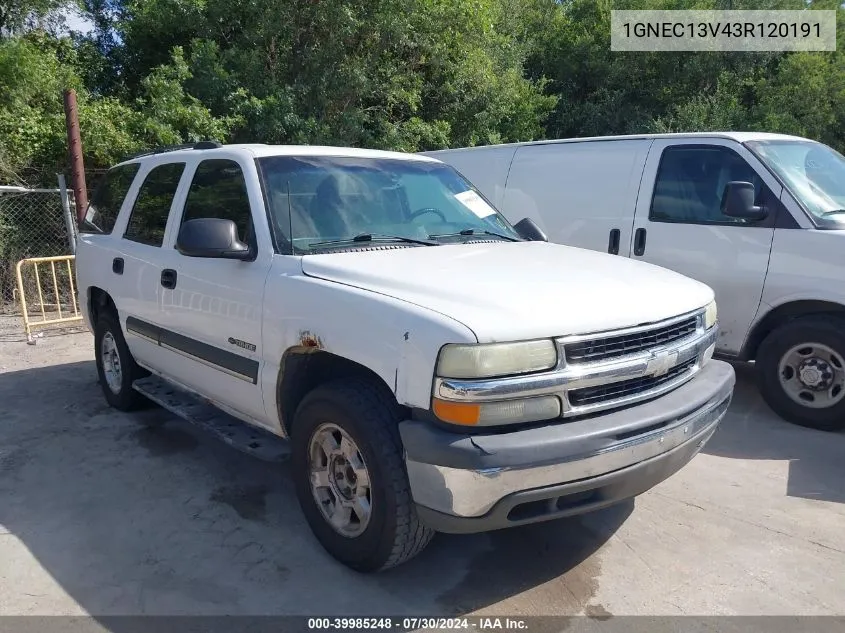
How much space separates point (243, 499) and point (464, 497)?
187 centimetres

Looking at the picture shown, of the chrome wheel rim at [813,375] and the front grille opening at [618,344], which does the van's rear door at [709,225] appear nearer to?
the chrome wheel rim at [813,375]

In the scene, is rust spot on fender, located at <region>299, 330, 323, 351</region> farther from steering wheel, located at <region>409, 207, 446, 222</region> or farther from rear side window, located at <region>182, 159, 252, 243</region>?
steering wheel, located at <region>409, 207, 446, 222</region>

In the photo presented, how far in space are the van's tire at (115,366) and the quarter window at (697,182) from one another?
14.2 ft

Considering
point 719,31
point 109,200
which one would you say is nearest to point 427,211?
point 109,200

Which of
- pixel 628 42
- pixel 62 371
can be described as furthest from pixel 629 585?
pixel 628 42

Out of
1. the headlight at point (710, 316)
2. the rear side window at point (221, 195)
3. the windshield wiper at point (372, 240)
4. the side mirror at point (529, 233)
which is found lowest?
the headlight at point (710, 316)

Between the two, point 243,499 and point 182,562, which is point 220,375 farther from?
point 182,562

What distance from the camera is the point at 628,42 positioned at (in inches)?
675

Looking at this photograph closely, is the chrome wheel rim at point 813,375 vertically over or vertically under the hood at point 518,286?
under

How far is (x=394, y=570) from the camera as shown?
10.6ft

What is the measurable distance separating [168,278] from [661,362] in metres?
2.88

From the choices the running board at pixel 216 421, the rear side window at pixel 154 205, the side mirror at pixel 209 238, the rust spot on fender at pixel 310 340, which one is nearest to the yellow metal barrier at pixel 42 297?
the rear side window at pixel 154 205

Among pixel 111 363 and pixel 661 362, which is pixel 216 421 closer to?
pixel 111 363

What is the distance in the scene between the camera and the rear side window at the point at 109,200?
524 centimetres
